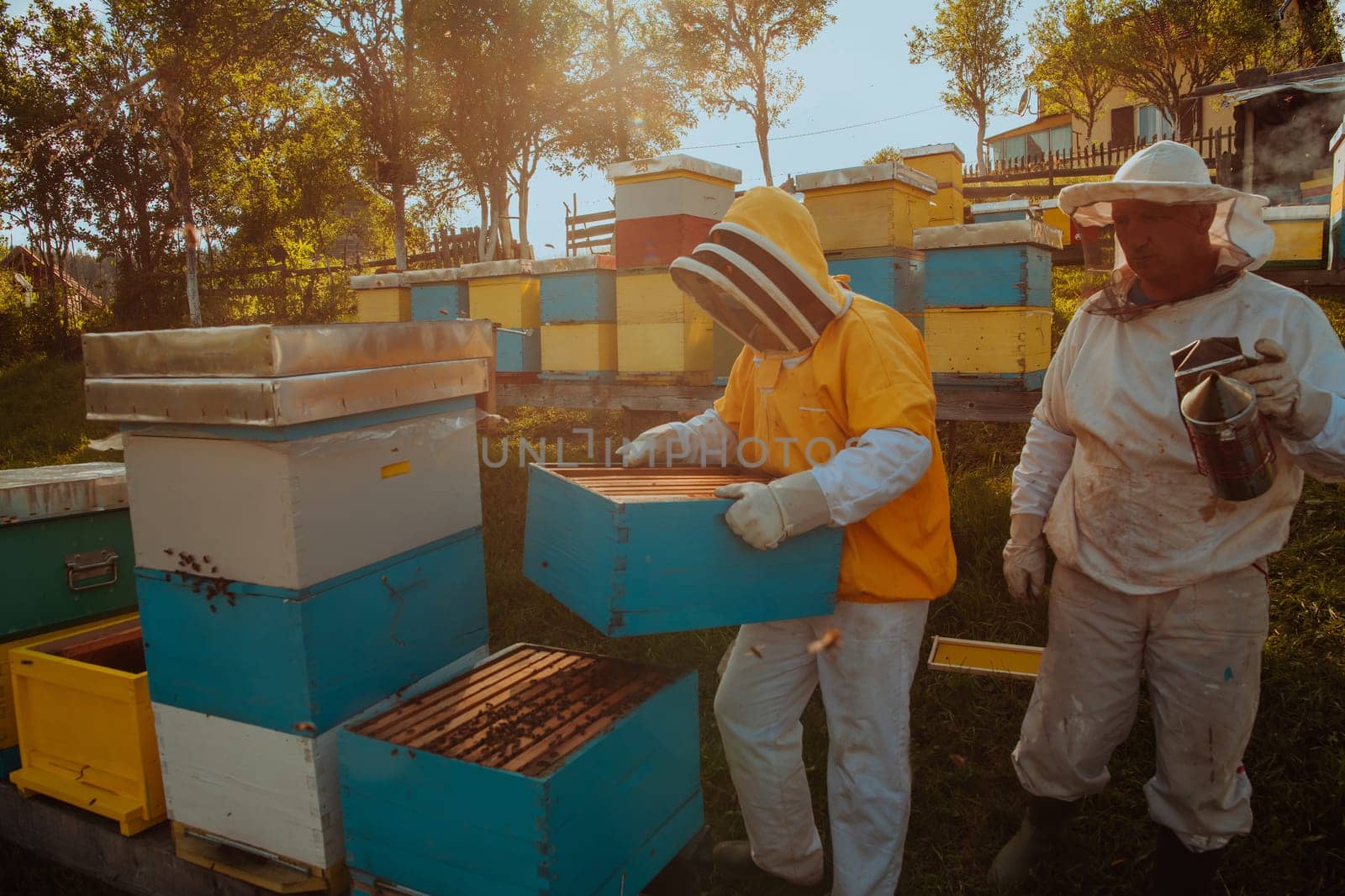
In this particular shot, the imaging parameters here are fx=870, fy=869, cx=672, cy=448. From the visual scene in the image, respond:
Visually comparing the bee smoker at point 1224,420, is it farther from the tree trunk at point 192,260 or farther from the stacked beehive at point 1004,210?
the tree trunk at point 192,260

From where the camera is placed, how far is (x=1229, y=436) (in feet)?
5.69

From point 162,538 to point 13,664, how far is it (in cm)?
100

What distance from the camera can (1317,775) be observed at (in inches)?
109

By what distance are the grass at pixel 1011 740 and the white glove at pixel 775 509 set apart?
1110mm

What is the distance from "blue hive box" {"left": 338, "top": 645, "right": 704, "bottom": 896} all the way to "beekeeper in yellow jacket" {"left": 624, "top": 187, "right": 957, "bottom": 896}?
249mm

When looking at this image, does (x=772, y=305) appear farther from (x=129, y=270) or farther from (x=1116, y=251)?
(x=129, y=270)

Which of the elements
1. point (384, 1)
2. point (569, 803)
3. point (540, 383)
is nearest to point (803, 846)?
point (569, 803)

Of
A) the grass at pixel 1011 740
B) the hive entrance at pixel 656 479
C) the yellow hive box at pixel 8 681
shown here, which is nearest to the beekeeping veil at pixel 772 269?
the hive entrance at pixel 656 479

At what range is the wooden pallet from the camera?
6.83ft

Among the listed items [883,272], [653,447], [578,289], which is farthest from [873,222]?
[653,447]

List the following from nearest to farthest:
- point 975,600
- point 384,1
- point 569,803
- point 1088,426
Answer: point 569,803 < point 1088,426 < point 975,600 < point 384,1

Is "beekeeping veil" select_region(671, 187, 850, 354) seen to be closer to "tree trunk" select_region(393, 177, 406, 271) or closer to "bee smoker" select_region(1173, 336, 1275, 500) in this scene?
"bee smoker" select_region(1173, 336, 1275, 500)

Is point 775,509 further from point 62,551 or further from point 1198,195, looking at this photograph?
point 62,551

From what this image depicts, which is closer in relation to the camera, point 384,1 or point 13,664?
point 13,664
